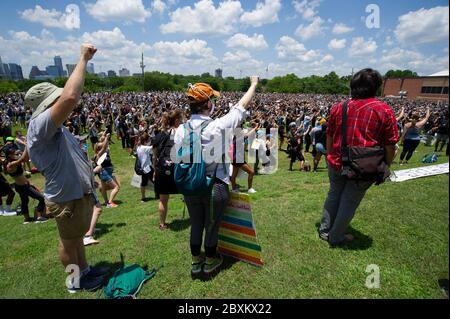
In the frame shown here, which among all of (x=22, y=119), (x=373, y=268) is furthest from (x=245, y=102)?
(x=22, y=119)

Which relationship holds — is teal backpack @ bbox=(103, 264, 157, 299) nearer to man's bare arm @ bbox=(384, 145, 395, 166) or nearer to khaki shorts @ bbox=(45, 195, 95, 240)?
khaki shorts @ bbox=(45, 195, 95, 240)

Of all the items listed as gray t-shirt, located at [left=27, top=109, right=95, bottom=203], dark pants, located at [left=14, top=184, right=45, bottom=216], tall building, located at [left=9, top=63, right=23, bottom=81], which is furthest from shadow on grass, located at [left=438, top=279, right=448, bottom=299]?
tall building, located at [left=9, top=63, right=23, bottom=81]

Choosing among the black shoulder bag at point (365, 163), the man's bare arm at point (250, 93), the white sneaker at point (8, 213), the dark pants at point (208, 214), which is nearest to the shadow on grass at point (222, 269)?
the dark pants at point (208, 214)

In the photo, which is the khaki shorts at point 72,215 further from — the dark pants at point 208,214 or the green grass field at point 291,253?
the dark pants at point 208,214

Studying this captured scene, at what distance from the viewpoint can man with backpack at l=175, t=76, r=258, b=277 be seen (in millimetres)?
2432

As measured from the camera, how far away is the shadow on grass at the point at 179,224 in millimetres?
4409

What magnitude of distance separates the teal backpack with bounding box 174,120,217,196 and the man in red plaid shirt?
58.4 inches

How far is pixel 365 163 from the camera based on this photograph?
2680mm

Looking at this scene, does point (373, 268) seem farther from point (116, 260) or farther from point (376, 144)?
point (116, 260)

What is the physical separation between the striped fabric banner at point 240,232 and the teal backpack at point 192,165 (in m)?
0.55

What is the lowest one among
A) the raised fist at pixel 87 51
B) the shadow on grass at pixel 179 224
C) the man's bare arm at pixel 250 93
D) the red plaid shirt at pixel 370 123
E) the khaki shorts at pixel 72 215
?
the shadow on grass at pixel 179 224

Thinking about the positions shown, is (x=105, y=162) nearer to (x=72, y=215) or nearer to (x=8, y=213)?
(x=8, y=213)

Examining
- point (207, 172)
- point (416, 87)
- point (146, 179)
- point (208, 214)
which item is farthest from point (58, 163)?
point (416, 87)

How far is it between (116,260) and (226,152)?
2.29 m
